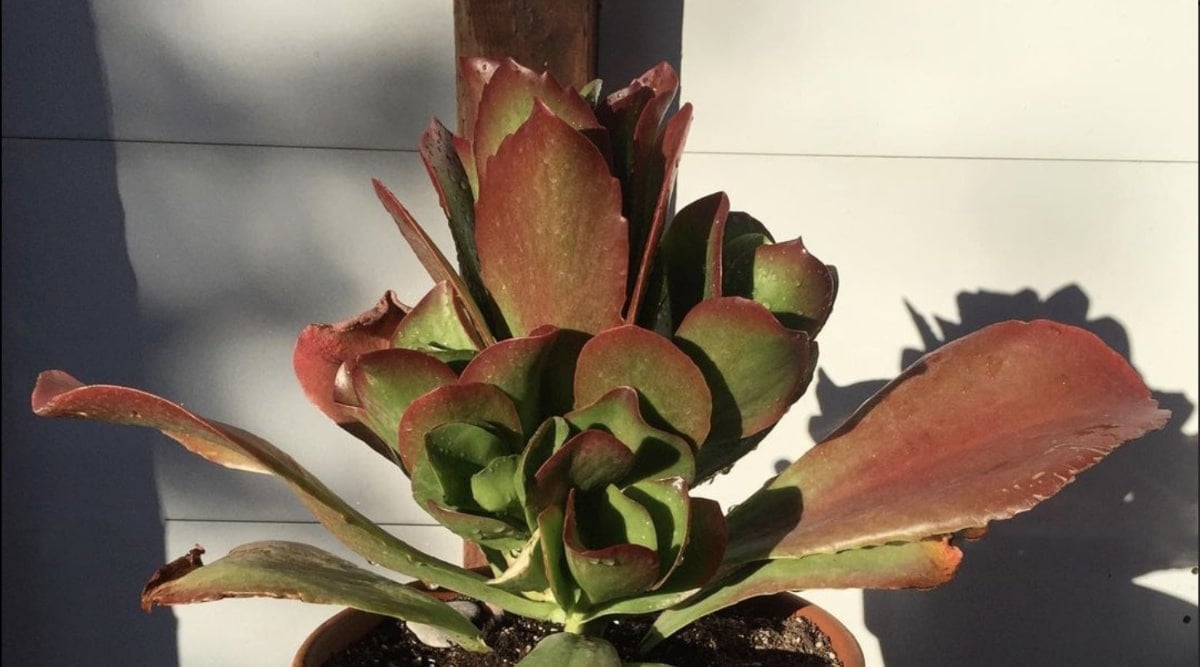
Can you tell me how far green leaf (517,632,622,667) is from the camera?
52cm

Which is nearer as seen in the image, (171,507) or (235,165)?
(235,165)

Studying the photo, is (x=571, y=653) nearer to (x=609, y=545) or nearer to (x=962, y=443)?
(x=609, y=545)

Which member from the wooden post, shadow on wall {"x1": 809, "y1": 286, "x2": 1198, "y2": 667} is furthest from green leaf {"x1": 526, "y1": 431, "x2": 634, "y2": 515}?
shadow on wall {"x1": 809, "y1": 286, "x2": 1198, "y2": 667}

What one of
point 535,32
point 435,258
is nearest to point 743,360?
point 435,258

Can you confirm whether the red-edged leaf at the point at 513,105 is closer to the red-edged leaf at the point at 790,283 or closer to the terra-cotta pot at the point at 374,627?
the red-edged leaf at the point at 790,283

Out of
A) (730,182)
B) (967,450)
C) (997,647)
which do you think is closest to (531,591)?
(967,450)

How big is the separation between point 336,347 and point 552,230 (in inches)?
7.2

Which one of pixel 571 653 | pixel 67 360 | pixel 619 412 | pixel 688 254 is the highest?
pixel 67 360

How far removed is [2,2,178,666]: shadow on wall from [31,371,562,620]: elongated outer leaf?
714 mm

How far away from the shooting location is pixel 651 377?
0.50 metres

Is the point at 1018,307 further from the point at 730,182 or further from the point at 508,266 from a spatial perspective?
the point at 508,266

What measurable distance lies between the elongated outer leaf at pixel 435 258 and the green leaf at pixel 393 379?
0.05 meters

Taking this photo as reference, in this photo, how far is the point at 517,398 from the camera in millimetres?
529

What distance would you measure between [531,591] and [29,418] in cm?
95
